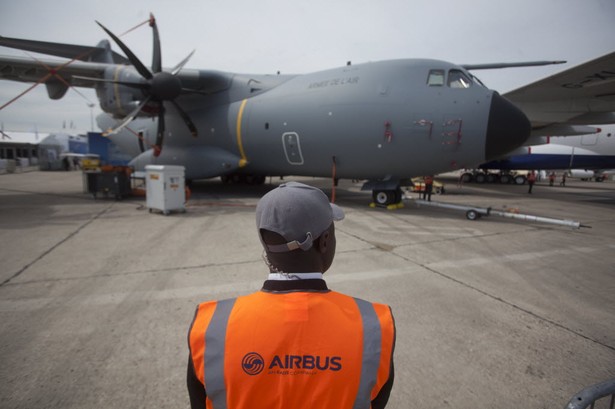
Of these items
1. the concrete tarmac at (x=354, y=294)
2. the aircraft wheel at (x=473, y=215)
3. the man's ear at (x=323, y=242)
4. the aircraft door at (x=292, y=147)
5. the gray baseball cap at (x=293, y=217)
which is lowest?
the concrete tarmac at (x=354, y=294)

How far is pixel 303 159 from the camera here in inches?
440

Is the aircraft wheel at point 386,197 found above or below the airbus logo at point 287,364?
below

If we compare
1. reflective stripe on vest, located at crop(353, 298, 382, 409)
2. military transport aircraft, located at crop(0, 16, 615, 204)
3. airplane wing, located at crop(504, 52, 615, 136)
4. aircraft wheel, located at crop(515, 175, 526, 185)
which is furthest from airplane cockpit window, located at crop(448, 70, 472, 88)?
aircraft wheel, located at crop(515, 175, 526, 185)

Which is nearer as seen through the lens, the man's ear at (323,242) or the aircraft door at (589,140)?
the man's ear at (323,242)

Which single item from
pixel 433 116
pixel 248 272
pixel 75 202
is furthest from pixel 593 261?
pixel 75 202

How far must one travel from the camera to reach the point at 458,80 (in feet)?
29.1

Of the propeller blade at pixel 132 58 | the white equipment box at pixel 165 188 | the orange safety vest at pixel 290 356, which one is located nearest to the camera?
the orange safety vest at pixel 290 356

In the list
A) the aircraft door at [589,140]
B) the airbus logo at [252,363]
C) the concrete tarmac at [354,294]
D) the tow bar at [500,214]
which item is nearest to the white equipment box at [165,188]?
the concrete tarmac at [354,294]

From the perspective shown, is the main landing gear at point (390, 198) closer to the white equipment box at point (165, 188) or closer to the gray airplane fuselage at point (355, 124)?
the gray airplane fuselage at point (355, 124)

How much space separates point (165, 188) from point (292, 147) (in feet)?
14.0

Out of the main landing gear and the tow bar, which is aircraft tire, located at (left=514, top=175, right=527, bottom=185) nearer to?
the tow bar

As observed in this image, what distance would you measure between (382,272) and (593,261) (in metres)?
4.15

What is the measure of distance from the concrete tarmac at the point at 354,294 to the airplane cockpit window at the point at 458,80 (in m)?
3.85

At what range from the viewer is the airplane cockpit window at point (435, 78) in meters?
8.95
